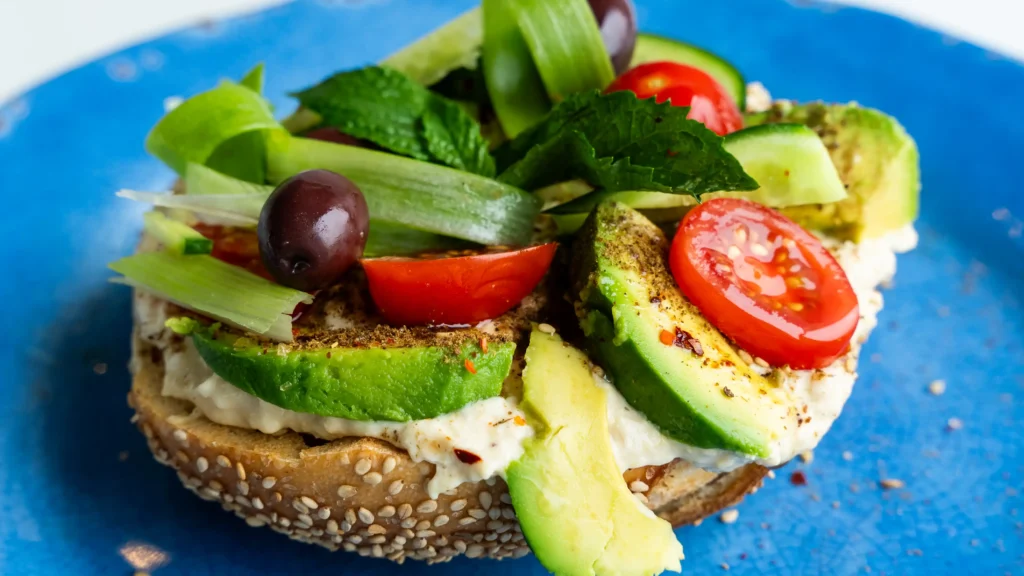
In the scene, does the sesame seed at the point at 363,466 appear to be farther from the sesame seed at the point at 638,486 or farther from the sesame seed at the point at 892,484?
the sesame seed at the point at 892,484

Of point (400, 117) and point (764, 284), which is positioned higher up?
point (400, 117)

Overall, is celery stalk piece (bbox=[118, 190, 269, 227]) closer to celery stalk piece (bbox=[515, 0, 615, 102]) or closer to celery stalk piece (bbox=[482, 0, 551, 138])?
celery stalk piece (bbox=[482, 0, 551, 138])

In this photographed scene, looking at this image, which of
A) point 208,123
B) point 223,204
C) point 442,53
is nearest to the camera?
point 223,204

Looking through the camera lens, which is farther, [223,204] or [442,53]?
[442,53]

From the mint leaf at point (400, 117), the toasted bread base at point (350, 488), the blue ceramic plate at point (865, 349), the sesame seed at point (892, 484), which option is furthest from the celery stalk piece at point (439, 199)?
the sesame seed at point (892, 484)

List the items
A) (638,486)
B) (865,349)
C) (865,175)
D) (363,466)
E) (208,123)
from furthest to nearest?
(865,349) → (865,175) → (208,123) → (638,486) → (363,466)

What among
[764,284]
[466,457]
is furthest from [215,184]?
[764,284]

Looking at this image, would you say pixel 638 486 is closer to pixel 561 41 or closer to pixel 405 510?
pixel 405 510

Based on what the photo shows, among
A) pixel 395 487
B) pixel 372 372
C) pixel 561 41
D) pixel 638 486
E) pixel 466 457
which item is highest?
pixel 561 41

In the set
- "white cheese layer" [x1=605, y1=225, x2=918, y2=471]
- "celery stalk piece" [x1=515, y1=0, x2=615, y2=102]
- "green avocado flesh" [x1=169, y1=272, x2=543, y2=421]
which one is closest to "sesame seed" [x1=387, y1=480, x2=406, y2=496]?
"green avocado flesh" [x1=169, y1=272, x2=543, y2=421]

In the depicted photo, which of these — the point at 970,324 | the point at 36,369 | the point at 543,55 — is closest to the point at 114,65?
the point at 36,369
